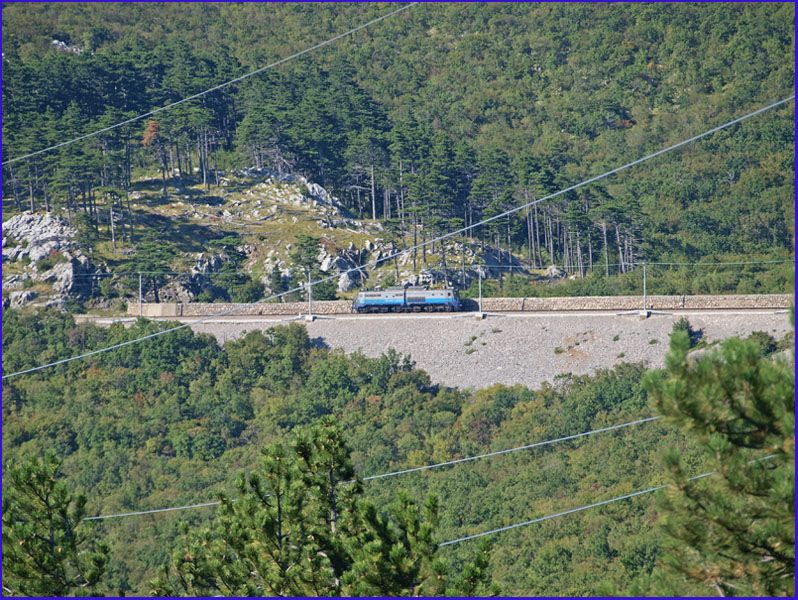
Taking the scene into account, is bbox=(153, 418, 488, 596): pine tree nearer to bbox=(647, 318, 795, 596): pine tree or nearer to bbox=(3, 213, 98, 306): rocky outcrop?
bbox=(647, 318, 795, 596): pine tree

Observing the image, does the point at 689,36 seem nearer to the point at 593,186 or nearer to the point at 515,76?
the point at 515,76

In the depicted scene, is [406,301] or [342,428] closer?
[342,428]

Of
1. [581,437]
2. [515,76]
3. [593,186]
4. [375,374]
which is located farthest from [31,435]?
[515,76]

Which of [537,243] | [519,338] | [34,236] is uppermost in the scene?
[34,236]

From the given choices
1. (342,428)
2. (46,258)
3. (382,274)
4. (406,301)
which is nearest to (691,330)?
(406,301)

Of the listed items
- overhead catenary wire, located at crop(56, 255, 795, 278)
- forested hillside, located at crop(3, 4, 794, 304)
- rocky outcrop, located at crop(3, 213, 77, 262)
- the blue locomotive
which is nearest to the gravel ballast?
the blue locomotive

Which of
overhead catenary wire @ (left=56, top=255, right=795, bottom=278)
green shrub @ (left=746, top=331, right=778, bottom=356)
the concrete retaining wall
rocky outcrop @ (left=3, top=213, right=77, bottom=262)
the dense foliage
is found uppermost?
rocky outcrop @ (left=3, top=213, right=77, bottom=262)

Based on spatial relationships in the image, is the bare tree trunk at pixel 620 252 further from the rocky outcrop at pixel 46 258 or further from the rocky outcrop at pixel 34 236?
the rocky outcrop at pixel 34 236

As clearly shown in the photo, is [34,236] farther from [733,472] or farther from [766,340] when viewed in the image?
[733,472]
